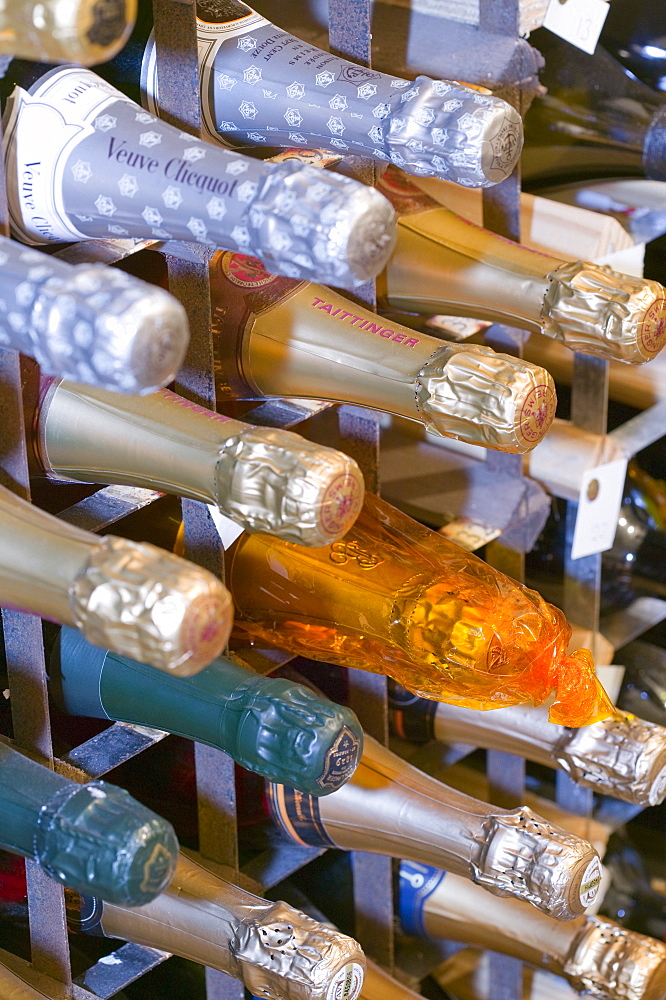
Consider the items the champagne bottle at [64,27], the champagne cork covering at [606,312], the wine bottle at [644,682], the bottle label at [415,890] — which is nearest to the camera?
the champagne bottle at [64,27]

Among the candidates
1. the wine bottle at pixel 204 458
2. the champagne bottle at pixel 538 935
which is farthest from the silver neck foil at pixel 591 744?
the wine bottle at pixel 204 458

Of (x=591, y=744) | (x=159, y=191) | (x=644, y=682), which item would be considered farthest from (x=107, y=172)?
(x=644, y=682)

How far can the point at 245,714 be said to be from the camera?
1.75ft

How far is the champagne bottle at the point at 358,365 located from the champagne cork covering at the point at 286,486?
9 centimetres

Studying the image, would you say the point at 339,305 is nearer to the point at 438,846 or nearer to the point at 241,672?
the point at 241,672

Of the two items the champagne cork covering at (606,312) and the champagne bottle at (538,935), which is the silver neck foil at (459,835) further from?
the champagne cork covering at (606,312)

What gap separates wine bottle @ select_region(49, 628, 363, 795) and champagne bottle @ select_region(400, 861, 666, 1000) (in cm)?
32

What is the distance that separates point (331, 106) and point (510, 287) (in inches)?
6.5

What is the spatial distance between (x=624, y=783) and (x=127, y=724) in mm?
340

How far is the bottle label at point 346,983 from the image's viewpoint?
56cm

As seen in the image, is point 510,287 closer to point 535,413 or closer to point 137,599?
point 535,413

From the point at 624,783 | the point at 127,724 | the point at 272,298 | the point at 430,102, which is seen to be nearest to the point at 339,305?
the point at 272,298

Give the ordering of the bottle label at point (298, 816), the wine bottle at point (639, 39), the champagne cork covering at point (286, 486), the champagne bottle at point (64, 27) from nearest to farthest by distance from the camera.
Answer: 1. the champagne bottle at point (64, 27)
2. the champagne cork covering at point (286, 486)
3. the bottle label at point (298, 816)
4. the wine bottle at point (639, 39)

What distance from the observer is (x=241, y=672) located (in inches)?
22.1
